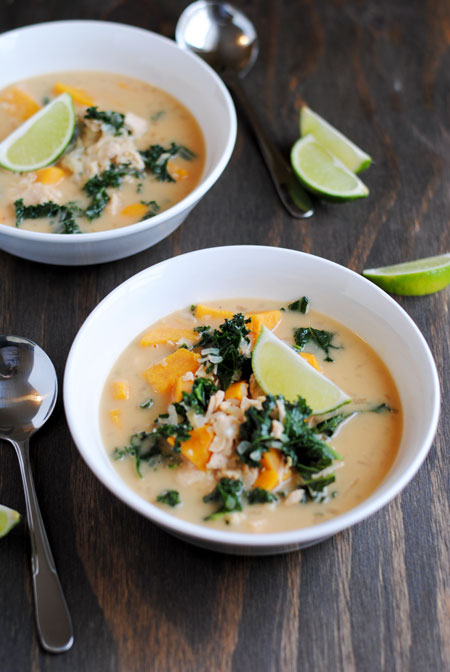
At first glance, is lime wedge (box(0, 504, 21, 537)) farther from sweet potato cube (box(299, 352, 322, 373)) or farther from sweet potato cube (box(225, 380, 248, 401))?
sweet potato cube (box(299, 352, 322, 373))

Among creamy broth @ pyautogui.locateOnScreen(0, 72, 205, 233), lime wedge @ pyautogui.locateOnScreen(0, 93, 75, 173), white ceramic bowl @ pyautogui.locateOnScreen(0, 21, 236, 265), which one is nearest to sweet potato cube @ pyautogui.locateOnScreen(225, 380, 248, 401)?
white ceramic bowl @ pyautogui.locateOnScreen(0, 21, 236, 265)

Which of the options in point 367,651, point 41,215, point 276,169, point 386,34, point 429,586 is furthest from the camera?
point 386,34

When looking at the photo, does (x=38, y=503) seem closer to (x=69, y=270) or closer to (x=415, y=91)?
(x=69, y=270)

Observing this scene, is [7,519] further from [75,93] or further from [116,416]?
[75,93]

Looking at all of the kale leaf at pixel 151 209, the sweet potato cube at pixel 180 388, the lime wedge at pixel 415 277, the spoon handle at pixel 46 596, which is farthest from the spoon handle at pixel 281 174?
the spoon handle at pixel 46 596

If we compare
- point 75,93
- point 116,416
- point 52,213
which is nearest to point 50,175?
point 52,213

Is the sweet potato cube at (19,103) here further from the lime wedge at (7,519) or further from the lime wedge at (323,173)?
the lime wedge at (7,519)

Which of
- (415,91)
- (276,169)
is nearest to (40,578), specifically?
(276,169)
